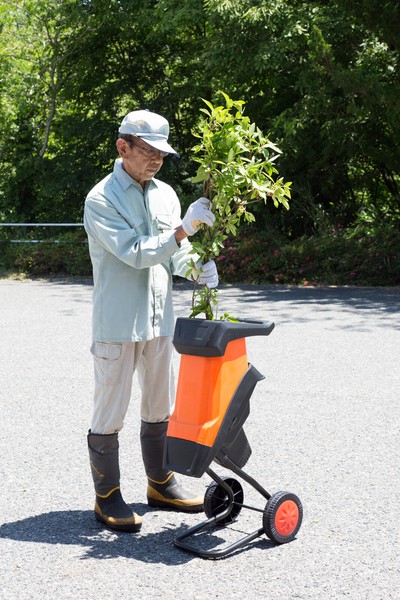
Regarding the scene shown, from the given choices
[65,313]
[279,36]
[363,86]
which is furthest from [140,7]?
[65,313]

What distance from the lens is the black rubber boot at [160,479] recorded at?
13.9 ft

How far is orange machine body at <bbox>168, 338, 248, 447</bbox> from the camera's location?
3.67 meters

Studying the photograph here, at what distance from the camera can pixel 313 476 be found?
184 inches

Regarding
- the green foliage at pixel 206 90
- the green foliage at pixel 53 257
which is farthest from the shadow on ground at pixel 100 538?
the green foliage at pixel 53 257

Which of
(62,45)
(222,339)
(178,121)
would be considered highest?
(62,45)

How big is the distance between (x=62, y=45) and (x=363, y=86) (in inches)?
340

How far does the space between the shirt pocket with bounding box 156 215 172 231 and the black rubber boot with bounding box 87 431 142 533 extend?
3.13 ft

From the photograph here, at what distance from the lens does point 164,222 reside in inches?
163

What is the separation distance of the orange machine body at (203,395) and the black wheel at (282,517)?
1.28 feet

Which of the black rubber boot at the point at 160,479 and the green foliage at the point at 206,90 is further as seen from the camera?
the green foliage at the point at 206,90

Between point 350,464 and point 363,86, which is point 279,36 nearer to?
point 363,86

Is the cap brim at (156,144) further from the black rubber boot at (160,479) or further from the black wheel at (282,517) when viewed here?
the black wheel at (282,517)

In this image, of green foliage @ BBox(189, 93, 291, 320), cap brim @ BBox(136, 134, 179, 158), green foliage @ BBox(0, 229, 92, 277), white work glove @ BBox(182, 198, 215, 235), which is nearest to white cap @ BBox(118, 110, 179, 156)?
cap brim @ BBox(136, 134, 179, 158)

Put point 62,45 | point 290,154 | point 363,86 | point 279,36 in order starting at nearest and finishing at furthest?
point 363,86
point 279,36
point 290,154
point 62,45
